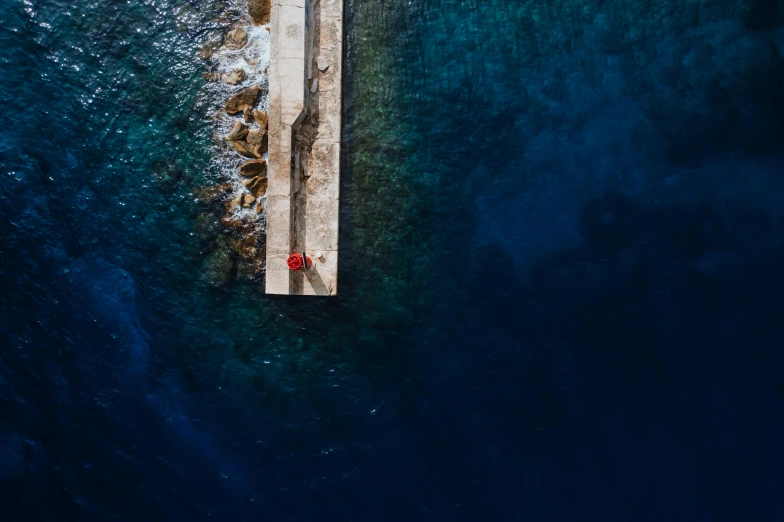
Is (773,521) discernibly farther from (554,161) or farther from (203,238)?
(203,238)

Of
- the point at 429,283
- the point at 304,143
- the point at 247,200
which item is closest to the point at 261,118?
the point at 304,143

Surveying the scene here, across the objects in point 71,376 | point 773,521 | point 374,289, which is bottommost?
point 773,521

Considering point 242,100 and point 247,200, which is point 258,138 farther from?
point 247,200

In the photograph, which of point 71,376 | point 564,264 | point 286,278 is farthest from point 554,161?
point 71,376

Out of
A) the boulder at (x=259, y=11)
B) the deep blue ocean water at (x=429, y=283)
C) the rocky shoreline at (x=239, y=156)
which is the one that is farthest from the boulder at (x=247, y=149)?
the boulder at (x=259, y=11)

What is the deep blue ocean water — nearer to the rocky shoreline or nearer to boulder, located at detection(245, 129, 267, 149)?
the rocky shoreline
